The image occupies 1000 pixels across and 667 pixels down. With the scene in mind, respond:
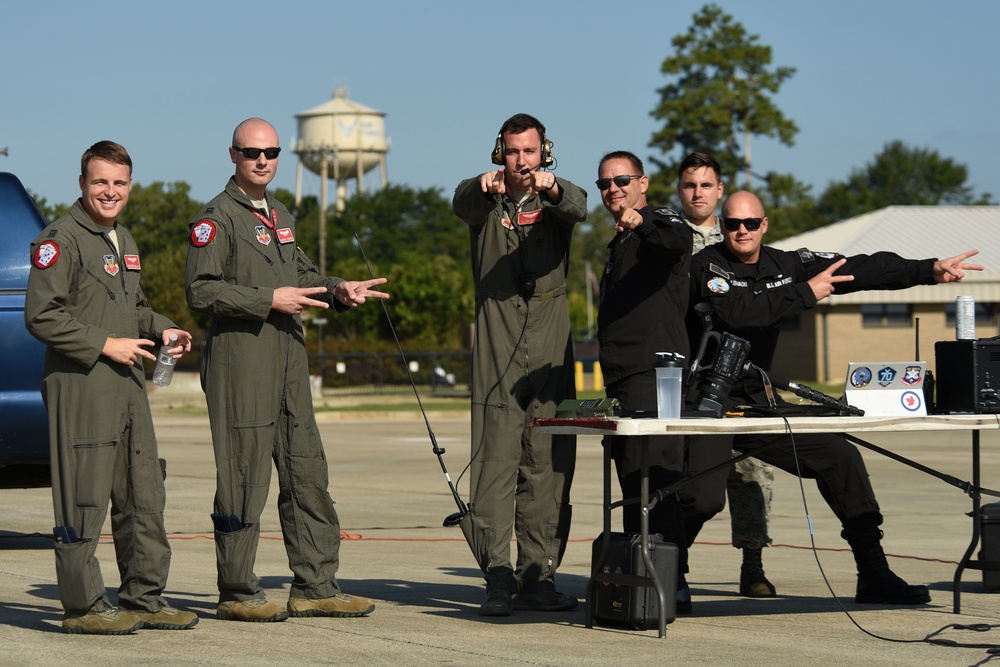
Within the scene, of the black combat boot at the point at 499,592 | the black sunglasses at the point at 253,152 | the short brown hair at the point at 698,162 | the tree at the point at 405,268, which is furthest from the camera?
the tree at the point at 405,268

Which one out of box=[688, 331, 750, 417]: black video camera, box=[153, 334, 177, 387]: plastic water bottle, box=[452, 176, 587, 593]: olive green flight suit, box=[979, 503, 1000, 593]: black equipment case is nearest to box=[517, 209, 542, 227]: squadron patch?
box=[452, 176, 587, 593]: olive green flight suit

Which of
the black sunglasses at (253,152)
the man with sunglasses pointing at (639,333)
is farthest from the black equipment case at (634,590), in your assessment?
the black sunglasses at (253,152)

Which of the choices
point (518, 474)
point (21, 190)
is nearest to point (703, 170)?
point (518, 474)

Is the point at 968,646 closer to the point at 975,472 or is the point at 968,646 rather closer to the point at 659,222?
the point at 975,472

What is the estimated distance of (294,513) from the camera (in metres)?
6.91

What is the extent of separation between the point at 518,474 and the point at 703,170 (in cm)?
203

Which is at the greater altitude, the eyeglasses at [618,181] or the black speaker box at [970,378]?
Result: the eyeglasses at [618,181]

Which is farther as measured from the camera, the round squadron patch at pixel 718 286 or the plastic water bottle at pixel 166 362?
the round squadron patch at pixel 718 286

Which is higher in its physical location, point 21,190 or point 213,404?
point 21,190

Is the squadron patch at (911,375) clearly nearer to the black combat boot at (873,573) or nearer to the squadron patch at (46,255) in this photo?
the black combat boot at (873,573)

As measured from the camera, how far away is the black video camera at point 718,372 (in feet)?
21.5

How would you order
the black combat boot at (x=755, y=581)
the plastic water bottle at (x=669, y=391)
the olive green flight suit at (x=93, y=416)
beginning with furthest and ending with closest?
the black combat boot at (x=755, y=581) < the plastic water bottle at (x=669, y=391) < the olive green flight suit at (x=93, y=416)

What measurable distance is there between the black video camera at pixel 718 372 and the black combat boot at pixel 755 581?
1.52 metres

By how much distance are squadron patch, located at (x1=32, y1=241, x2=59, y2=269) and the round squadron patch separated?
3.19 meters
